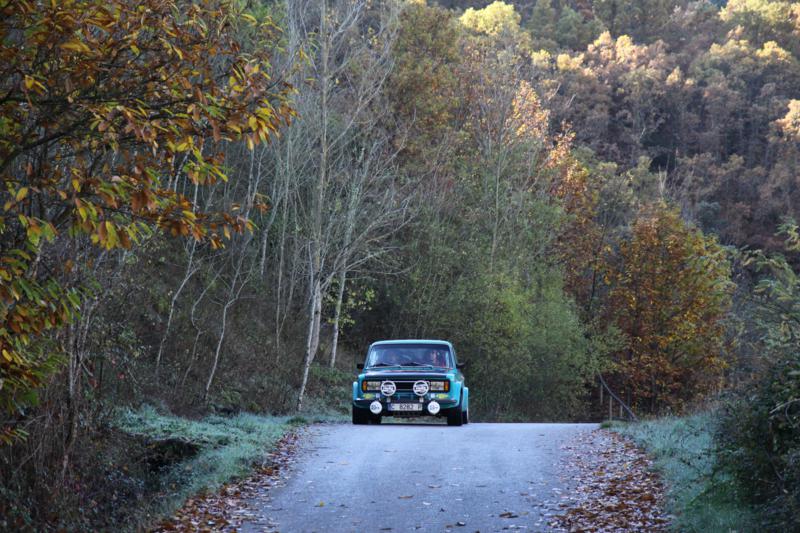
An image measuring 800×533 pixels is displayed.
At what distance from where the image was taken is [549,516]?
1038 centimetres

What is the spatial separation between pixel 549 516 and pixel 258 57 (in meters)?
5.41

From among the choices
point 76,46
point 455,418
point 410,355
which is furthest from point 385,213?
point 76,46

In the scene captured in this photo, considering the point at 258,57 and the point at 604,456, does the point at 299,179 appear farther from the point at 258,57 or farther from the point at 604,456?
the point at 258,57

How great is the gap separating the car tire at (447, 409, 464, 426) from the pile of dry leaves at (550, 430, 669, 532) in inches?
179

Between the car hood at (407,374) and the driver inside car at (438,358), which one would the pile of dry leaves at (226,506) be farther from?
the driver inside car at (438,358)

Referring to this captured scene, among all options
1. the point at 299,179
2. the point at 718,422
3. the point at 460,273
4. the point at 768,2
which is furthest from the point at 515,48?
the point at 718,422

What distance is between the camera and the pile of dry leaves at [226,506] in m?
10.0

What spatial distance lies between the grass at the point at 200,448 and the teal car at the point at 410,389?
1839mm

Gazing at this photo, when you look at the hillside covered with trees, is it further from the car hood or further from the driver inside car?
the driver inside car

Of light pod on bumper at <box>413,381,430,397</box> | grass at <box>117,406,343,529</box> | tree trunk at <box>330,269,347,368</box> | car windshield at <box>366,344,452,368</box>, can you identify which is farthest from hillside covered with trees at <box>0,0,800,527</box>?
light pod on bumper at <box>413,381,430,397</box>

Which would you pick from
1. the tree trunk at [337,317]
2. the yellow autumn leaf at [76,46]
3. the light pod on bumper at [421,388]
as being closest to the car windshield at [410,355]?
the light pod on bumper at [421,388]

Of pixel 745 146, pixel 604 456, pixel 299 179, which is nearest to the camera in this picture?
pixel 604 456

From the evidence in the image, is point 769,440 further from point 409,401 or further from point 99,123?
point 409,401

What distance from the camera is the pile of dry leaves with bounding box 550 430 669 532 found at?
32.7 feet
